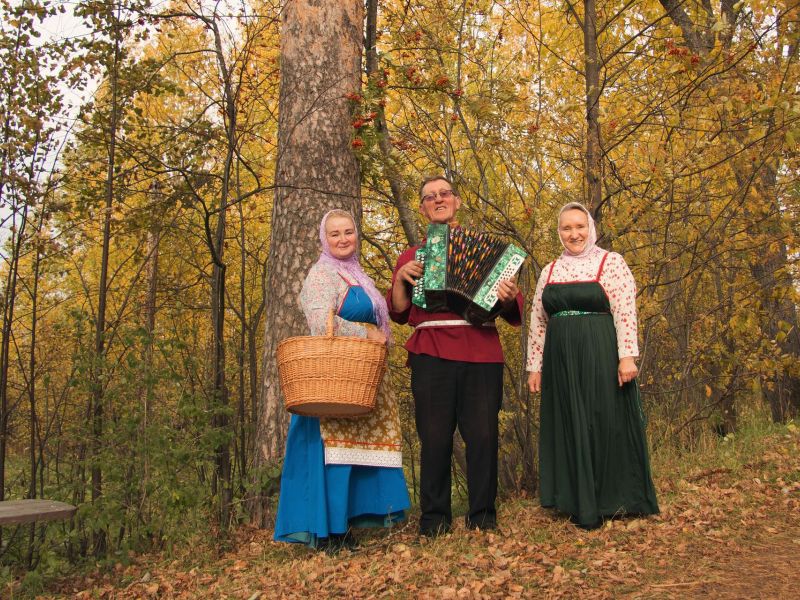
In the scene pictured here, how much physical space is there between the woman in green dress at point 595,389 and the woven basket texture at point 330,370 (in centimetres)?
124

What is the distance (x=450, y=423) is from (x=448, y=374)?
289mm

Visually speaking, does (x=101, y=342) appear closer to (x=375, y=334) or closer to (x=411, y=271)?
(x=375, y=334)

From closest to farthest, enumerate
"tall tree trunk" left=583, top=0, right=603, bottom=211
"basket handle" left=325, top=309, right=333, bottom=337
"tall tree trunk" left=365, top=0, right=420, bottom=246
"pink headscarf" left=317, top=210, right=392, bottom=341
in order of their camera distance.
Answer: "basket handle" left=325, top=309, right=333, bottom=337, "pink headscarf" left=317, top=210, right=392, bottom=341, "tall tree trunk" left=365, top=0, right=420, bottom=246, "tall tree trunk" left=583, top=0, right=603, bottom=211

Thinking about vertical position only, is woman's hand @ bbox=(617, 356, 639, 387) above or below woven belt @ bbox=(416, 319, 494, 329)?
below

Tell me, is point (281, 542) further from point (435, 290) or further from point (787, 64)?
point (787, 64)

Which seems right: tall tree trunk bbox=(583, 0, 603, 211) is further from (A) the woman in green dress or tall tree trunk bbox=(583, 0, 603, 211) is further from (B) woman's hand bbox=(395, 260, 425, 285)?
(B) woman's hand bbox=(395, 260, 425, 285)

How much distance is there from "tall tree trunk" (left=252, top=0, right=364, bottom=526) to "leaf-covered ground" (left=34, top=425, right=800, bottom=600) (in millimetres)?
848

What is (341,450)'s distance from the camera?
4305 millimetres

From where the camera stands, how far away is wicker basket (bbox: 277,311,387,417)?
3.83m

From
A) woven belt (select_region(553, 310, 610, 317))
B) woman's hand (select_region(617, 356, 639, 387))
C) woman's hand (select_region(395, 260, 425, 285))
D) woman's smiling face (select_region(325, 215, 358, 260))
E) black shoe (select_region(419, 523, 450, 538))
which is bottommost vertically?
black shoe (select_region(419, 523, 450, 538))

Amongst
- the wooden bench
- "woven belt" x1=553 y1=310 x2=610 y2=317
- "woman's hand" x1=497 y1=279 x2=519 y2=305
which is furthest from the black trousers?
the wooden bench

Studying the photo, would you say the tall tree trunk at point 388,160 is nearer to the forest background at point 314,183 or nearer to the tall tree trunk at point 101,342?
the forest background at point 314,183

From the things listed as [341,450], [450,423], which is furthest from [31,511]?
[450,423]

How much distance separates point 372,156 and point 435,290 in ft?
5.46
